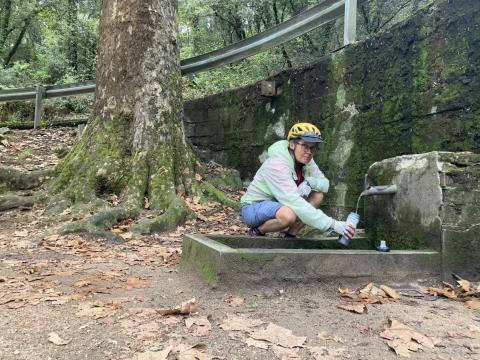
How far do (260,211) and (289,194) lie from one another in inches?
15.8

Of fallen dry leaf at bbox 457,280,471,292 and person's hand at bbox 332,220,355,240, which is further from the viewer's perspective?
person's hand at bbox 332,220,355,240

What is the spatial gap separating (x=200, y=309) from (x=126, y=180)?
3118 mm

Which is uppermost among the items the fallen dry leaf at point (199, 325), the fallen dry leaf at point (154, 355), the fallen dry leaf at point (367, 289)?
the fallen dry leaf at point (367, 289)

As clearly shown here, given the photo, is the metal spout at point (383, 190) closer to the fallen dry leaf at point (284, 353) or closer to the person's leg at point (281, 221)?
the person's leg at point (281, 221)

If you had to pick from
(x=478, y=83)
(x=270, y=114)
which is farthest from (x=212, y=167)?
(x=478, y=83)

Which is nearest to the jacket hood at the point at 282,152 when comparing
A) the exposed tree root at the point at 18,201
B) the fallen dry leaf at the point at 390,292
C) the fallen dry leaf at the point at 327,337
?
the fallen dry leaf at the point at 390,292

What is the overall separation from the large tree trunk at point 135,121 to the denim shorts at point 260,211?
1502 mm

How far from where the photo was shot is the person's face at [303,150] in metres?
3.78

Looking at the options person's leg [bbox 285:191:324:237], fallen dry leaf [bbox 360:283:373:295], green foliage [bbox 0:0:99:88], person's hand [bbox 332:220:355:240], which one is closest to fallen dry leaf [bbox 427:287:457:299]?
fallen dry leaf [bbox 360:283:373:295]

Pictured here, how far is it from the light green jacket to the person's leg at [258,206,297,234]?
84 millimetres

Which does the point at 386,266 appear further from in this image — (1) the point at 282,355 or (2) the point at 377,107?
(2) the point at 377,107

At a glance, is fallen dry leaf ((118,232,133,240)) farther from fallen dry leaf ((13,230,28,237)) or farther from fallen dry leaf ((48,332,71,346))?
fallen dry leaf ((48,332,71,346))

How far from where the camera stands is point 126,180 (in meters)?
5.44

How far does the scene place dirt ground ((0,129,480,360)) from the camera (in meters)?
2.14
